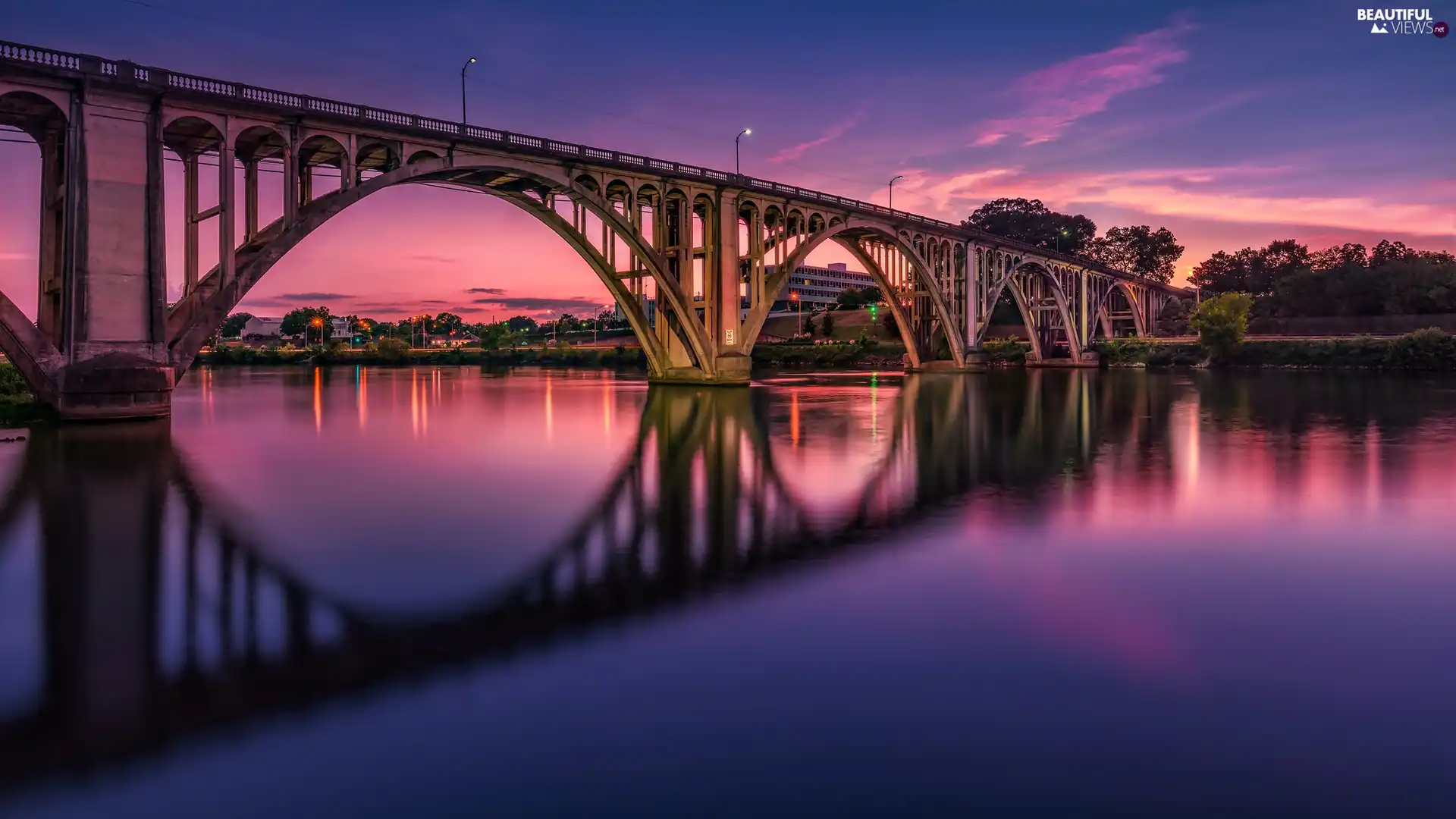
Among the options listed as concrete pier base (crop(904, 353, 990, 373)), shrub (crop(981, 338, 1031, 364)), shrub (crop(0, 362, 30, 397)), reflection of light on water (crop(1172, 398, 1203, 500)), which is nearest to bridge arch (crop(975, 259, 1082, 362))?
shrub (crop(981, 338, 1031, 364))

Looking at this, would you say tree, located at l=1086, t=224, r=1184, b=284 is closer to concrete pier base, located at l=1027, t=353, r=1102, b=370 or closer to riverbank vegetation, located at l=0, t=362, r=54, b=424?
concrete pier base, located at l=1027, t=353, r=1102, b=370

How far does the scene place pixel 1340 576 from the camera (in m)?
10.2

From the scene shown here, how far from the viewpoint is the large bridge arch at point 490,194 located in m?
30.5

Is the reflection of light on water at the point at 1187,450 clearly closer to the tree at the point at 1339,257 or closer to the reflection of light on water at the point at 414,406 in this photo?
the reflection of light on water at the point at 414,406

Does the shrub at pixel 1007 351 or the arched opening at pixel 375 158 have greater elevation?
the arched opening at pixel 375 158

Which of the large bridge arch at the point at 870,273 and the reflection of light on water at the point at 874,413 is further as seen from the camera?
the large bridge arch at the point at 870,273

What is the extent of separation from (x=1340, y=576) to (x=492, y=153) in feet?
121

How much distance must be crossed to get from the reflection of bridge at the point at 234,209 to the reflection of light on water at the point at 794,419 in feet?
23.1

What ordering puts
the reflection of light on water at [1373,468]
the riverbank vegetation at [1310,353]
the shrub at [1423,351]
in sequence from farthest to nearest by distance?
the riverbank vegetation at [1310,353], the shrub at [1423,351], the reflection of light on water at [1373,468]

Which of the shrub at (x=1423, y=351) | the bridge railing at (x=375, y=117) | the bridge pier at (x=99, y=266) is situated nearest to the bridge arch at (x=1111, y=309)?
the shrub at (x=1423, y=351)

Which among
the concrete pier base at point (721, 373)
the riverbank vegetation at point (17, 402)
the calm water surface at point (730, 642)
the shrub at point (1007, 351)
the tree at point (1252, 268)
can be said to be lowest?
the calm water surface at point (730, 642)

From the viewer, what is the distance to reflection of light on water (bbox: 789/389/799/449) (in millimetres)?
26281

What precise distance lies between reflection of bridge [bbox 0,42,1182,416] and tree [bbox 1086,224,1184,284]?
136m

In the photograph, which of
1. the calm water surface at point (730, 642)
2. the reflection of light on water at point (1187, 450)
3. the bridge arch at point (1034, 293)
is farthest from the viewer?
the bridge arch at point (1034, 293)
